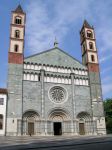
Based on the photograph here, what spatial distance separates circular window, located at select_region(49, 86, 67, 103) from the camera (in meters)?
39.1

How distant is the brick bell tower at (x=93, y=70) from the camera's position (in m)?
40.0

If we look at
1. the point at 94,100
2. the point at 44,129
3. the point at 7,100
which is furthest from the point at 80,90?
the point at 7,100

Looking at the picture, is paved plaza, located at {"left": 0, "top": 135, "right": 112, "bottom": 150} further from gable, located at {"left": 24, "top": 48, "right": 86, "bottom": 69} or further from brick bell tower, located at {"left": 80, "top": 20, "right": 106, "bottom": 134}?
gable, located at {"left": 24, "top": 48, "right": 86, "bottom": 69}

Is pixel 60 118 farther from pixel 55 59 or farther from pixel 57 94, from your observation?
pixel 55 59

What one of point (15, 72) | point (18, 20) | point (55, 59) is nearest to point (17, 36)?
point (18, 20)

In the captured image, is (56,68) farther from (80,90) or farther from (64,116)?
(64,116)

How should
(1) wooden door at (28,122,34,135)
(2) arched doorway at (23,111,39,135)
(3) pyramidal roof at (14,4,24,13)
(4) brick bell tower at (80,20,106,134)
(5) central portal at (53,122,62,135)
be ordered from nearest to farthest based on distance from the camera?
(2) arched doorway at (23,111,39,135) < (1) wooden door at (28,122,34,135) < (5) central portal at (53,122,62,135) < (4) brick bell tower at (80,20,106,134) < (3) pyramidal roof at (14,4,24,13)

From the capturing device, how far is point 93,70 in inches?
1732

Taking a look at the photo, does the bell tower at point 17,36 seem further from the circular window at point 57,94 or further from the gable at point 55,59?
the circular window at point 57,94

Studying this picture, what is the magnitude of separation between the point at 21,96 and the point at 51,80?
6819 millimetres

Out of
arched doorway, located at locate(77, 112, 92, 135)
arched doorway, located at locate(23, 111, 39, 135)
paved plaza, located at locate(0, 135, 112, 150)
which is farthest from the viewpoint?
arched doorway, located at locate(77, 112, 92, 135)

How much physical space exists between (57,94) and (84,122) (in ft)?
24.4

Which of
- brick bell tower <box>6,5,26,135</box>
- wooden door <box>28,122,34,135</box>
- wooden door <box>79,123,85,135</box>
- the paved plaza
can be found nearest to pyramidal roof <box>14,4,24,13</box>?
brick bell tower <box>6,5,26,135</box>

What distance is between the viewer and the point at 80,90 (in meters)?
41.3
